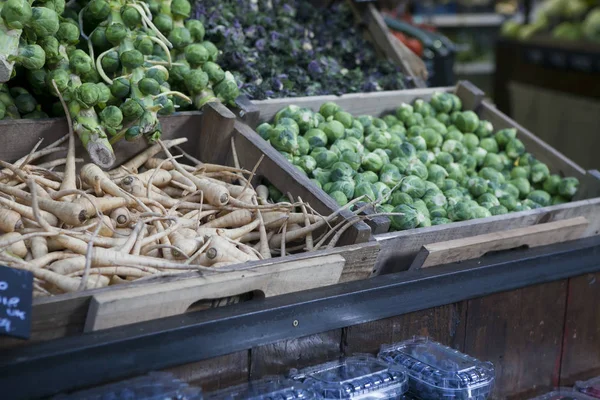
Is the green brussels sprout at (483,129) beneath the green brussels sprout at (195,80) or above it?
beneath

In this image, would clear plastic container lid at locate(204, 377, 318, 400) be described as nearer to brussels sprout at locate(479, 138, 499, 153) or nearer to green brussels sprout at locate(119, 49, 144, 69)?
green brussels sprout at locate(119, 49, 144, 69)

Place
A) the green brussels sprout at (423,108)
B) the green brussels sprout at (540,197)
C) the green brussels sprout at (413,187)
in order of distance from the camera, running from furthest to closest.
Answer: the green brussels sprout at (423,108), the green brussels sprout at (540,197), the green brussels sprout at (413,187)

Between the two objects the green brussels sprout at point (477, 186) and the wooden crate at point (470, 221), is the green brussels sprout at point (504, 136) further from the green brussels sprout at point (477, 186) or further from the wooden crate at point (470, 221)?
the green brussels sprout at point (477, 186)

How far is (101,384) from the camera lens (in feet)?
4.85

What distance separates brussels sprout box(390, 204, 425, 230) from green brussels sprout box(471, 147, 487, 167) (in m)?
0.71

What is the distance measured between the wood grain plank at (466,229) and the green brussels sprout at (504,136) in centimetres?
47

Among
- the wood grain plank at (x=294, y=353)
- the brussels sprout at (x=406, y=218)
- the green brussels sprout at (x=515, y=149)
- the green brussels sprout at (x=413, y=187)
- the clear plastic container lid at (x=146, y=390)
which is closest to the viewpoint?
the clear plastic container lid at (x=146, y=390)

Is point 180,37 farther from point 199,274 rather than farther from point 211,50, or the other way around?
point 199,274

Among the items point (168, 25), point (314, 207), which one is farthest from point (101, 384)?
point (168, 25)

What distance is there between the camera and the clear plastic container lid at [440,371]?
5.74 ft

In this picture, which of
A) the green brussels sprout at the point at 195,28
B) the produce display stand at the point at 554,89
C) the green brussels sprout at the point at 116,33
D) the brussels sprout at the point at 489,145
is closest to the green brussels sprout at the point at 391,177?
the brussels sprout at the point at 489,145

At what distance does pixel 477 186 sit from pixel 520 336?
1.85ft

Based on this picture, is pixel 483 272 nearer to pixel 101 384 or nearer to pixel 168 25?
pixel 101 384

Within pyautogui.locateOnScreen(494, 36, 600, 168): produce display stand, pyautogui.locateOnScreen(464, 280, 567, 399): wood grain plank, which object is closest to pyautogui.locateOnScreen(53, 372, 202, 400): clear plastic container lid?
pyautogui.locateOnScreen(464, 280, 567, 399): wood grain plank
